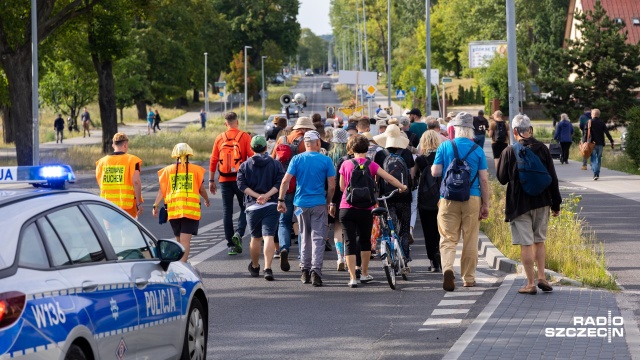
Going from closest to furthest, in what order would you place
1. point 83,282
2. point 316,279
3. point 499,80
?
point 83,282
point 316,279
point 499,80

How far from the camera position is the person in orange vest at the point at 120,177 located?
1419 centimetres

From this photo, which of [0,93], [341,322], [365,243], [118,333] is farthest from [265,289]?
[0,93]

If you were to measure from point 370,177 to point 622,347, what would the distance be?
4985mm

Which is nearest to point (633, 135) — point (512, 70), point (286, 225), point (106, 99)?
point (512, 70)

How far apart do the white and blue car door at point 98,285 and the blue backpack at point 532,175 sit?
620cm

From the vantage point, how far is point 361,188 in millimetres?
13633

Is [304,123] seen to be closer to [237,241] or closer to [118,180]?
[237,241]

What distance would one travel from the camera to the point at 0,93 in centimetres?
5088

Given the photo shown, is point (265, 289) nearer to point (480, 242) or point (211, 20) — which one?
point (480, 242)

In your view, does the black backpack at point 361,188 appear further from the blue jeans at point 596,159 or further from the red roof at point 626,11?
the red roof at point 626,11

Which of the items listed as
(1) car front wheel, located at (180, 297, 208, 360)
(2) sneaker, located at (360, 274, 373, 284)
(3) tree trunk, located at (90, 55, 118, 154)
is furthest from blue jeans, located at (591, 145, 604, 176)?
(1) car front wheel, located at (180, 297, 208, 360)

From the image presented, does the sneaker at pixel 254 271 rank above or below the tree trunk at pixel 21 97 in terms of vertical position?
below

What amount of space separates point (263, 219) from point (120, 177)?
178 centimetres

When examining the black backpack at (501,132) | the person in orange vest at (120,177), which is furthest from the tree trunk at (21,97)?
the person in orange vest at (120,177)
